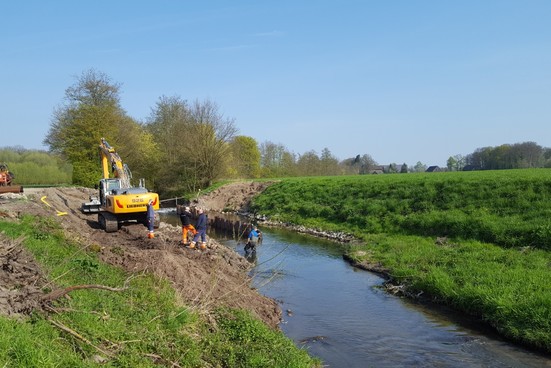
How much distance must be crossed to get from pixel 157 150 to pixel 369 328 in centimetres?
4448

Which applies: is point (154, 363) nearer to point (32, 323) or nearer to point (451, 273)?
point (32, 323)

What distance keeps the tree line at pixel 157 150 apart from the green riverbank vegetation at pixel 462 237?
17.9 m

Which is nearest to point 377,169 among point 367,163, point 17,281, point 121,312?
point 367,163

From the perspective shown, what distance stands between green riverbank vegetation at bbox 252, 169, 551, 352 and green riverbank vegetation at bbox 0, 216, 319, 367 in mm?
5960

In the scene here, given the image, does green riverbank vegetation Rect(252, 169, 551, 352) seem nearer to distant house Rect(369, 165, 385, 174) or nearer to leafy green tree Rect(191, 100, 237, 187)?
leafy green tree Rect(191, 100, 237, 187)

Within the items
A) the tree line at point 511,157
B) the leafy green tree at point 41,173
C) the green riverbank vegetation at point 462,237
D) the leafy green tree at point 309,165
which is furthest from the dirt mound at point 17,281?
the tree line at point 511,157

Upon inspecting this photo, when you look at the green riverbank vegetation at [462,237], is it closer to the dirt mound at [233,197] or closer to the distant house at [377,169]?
the dirt mound at [233,197]

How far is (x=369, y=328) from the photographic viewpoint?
11836 mm

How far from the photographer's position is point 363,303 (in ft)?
45.7

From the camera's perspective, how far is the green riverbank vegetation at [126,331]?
6.02 meters

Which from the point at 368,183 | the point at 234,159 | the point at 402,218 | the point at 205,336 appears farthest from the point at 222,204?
the point at 205,336

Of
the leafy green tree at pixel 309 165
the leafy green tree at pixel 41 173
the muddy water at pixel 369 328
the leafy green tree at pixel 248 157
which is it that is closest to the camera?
the muddy water at pixel 369 328

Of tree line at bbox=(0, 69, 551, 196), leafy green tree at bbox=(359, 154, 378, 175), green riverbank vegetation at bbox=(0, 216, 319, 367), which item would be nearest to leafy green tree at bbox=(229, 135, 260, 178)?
tree line at bbox=(0, 69, 551, 196)

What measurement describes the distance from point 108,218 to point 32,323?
12.4m
